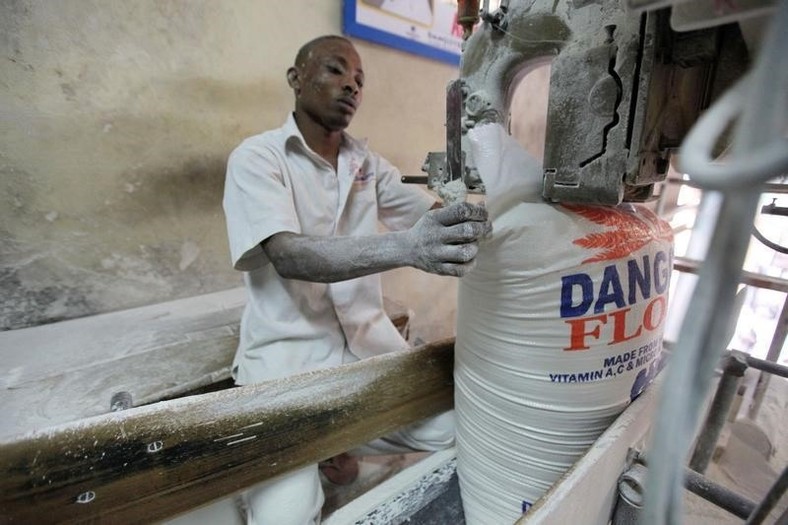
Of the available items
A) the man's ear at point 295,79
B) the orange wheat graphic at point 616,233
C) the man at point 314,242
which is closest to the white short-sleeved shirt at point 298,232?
the man at point 314,242

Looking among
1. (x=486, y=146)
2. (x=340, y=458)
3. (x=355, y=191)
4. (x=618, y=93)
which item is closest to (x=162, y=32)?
(x=355, y=191)

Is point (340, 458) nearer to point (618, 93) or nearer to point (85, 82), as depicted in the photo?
point (618, 93)

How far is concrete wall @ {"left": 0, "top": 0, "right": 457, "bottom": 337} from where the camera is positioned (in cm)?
104

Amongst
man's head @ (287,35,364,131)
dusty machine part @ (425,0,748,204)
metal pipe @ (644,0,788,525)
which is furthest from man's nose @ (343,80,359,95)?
metal pipe @ (644,0,788,525)

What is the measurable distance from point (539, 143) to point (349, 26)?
1508 millimetres

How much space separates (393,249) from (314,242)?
0.65 ft

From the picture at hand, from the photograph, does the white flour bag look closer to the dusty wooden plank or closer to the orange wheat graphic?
the orange wheat graphic

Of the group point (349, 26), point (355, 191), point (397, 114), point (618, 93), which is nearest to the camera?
point (618, 93)

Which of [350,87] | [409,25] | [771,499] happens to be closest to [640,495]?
[771,499]

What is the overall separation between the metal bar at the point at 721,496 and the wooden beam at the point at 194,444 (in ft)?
1.66

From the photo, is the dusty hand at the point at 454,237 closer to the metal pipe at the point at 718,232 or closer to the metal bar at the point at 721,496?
the metal pipe at the point at 718,232

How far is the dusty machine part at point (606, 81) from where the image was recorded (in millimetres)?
488

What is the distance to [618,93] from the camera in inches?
20.1

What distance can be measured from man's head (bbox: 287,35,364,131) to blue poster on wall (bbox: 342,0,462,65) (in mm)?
529
